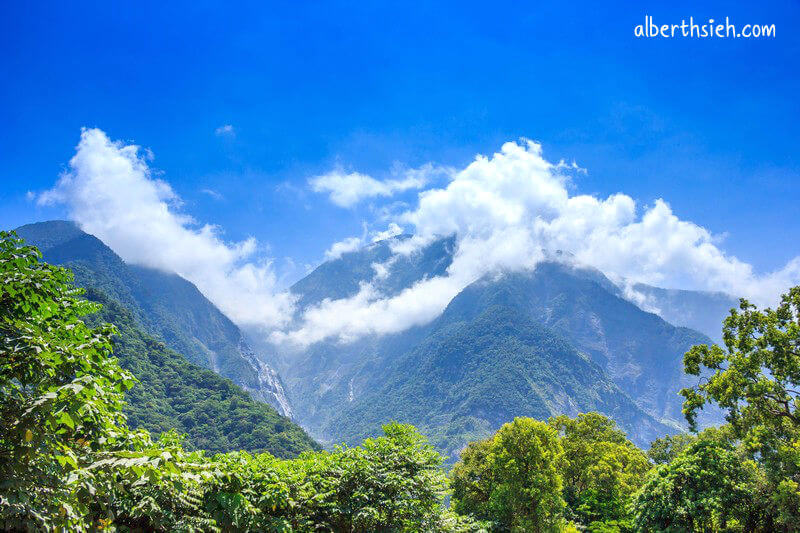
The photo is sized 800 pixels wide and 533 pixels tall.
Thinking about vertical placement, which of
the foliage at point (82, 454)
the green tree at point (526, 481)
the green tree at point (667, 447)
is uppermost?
the green tree at point (667, 447)

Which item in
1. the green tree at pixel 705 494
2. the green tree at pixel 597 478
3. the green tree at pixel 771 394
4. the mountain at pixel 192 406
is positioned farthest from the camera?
the mountain at pixel 192 406

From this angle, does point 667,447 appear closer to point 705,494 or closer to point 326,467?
point 705,494

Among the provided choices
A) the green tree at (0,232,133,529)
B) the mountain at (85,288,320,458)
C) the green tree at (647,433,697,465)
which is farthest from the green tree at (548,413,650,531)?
the mountain at (85,288,320,458)

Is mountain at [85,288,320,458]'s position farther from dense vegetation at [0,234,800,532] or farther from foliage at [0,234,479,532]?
foliage at [0,234,479,532]

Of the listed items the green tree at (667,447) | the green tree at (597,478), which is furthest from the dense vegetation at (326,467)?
the green tree at (667,447)

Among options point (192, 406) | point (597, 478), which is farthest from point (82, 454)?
point (192, 406)

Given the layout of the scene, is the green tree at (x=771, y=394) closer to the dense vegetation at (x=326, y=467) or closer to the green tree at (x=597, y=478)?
the dense vegetation at (x=326, y=467)

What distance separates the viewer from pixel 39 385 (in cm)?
672

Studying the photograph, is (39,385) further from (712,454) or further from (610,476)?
(610,476)

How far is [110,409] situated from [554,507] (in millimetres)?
28001

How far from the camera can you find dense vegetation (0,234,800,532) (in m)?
6.14

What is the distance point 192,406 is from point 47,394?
16212cm

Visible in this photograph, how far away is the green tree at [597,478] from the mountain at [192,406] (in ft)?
344

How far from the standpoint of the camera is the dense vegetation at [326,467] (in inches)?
242
